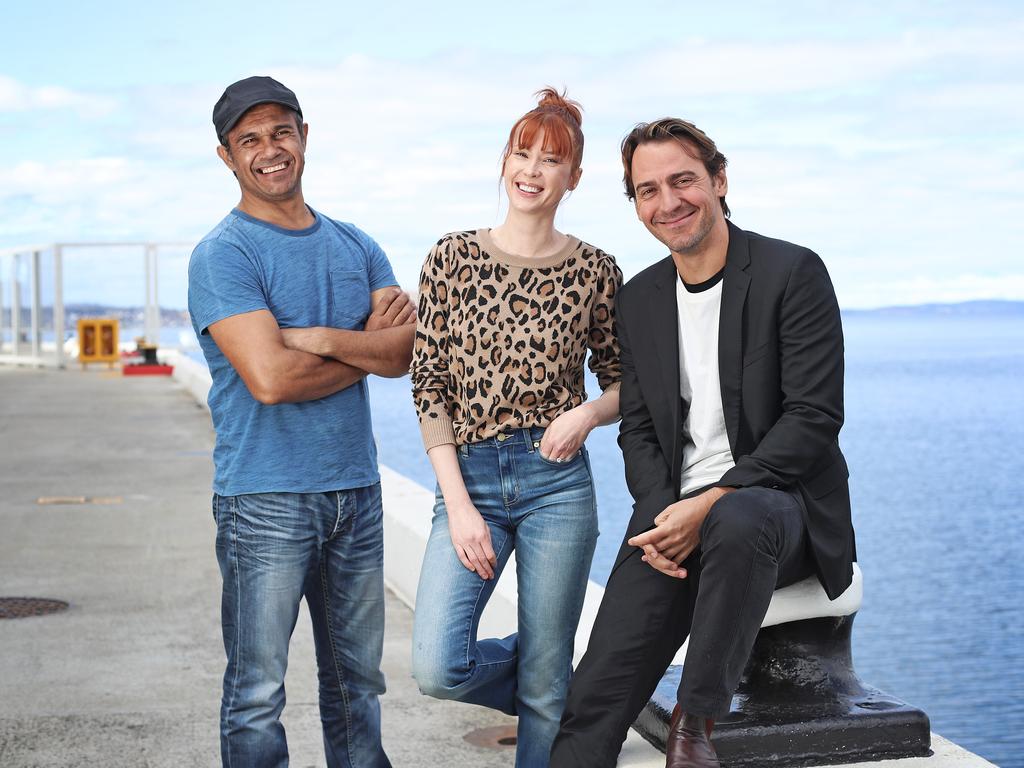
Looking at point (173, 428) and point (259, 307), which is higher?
point (259, 307)

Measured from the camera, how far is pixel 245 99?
3.19 metres

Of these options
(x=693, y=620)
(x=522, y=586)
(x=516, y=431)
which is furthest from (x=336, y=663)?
(x=693, y=620)

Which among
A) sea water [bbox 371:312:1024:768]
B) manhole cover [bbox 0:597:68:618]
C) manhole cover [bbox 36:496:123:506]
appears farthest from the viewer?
sea water [bbox 371:312:1024:768]

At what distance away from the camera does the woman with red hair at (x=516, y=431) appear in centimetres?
320

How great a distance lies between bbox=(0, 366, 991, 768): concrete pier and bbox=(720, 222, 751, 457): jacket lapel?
0.94 m

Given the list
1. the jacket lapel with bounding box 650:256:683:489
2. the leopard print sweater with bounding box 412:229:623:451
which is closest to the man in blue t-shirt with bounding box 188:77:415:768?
the leopard print sweater with bounding box 412:229:623:451

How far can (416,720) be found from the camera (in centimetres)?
455

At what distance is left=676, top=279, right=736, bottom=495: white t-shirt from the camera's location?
326 centimetres

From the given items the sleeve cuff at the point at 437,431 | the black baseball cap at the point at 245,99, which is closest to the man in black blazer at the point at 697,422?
the sleeve cuff at the point at 437,431

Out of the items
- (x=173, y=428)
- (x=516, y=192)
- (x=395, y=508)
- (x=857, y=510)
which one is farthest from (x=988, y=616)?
(x=516, y=192)

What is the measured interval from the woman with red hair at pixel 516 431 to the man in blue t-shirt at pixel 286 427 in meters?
0.19

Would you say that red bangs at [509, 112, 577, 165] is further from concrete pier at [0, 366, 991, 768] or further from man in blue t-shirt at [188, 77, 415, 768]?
concrete pier at [0, 366, 991, 768]

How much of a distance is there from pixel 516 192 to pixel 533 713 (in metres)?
1.38

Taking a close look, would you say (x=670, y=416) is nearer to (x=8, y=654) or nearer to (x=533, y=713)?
(x=533, y=713)
